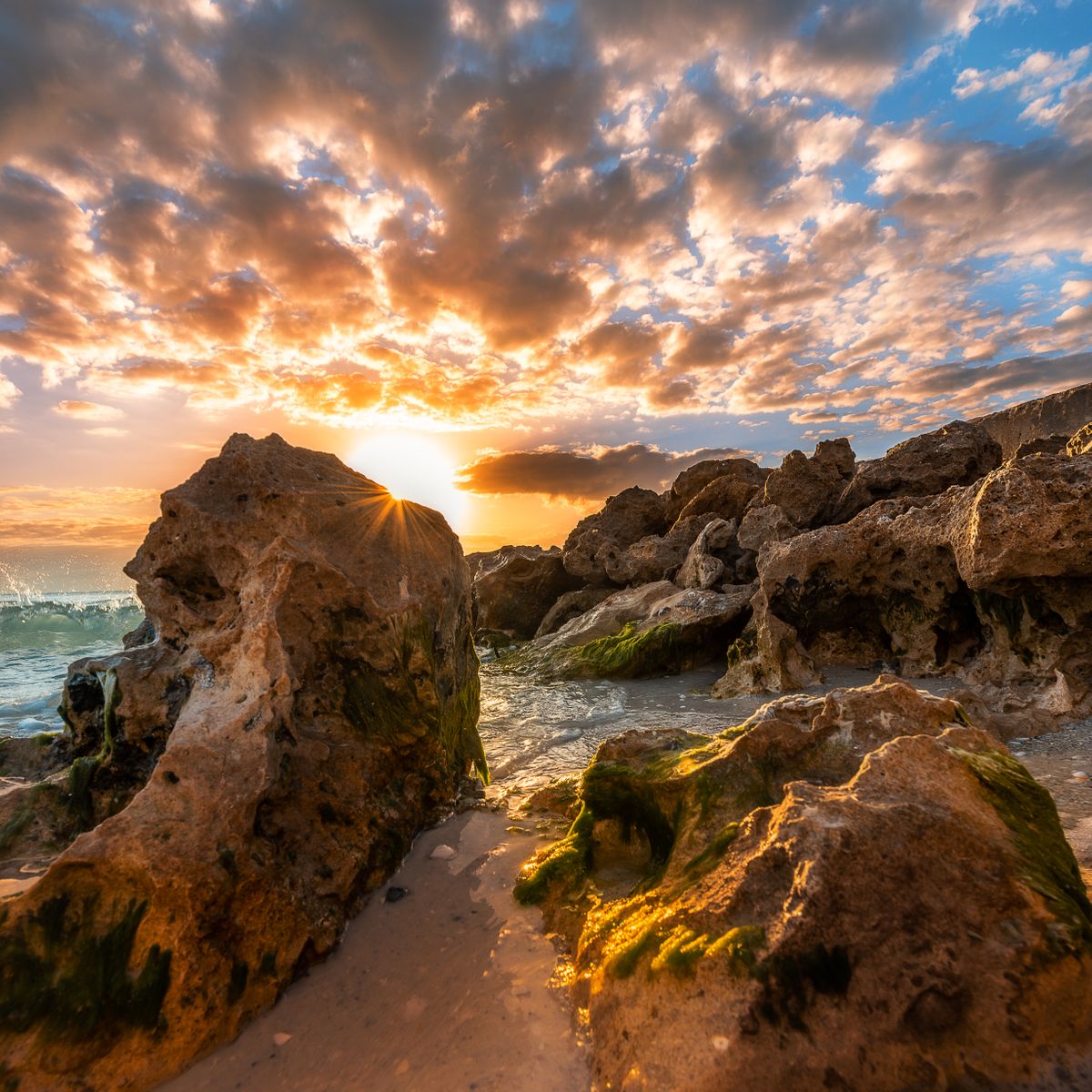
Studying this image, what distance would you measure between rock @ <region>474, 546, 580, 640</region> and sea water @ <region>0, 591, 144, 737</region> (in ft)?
36.3

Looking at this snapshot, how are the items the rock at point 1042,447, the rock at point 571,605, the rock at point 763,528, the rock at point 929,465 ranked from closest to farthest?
the rock at point 1042,447
the rock at point 929,465
the rock at point 763,528
the rock at point 571,605

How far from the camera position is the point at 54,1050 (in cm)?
250

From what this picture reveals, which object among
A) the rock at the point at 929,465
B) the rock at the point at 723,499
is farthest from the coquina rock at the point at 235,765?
the rock at the point at 723,499

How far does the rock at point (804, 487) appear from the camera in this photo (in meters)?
13.0

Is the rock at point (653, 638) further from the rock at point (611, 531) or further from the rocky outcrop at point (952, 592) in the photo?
the rock at point (611, 531)

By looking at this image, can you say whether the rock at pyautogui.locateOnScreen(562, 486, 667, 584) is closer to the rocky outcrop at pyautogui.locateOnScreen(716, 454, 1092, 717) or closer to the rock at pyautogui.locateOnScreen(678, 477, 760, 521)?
the rock at pyautogui.locateOnScreen(678, 477, 760, 521)

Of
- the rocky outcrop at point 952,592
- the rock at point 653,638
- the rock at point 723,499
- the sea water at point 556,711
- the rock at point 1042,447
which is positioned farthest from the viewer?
the rock at point 723,499

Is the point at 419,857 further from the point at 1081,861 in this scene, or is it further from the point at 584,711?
the point at 584,711

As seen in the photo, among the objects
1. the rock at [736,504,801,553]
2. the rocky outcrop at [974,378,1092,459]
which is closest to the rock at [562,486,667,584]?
the rock at [736,504,801,553]

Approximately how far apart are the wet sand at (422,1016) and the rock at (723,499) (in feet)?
48.3

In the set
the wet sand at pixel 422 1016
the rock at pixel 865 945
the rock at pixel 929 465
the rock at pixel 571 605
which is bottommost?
the rock at pixel 571 605

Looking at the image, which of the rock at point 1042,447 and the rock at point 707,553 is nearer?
the rock at point 1042,447

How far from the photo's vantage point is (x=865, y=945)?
7.23ft

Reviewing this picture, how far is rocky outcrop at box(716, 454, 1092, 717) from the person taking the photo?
5988 mm
